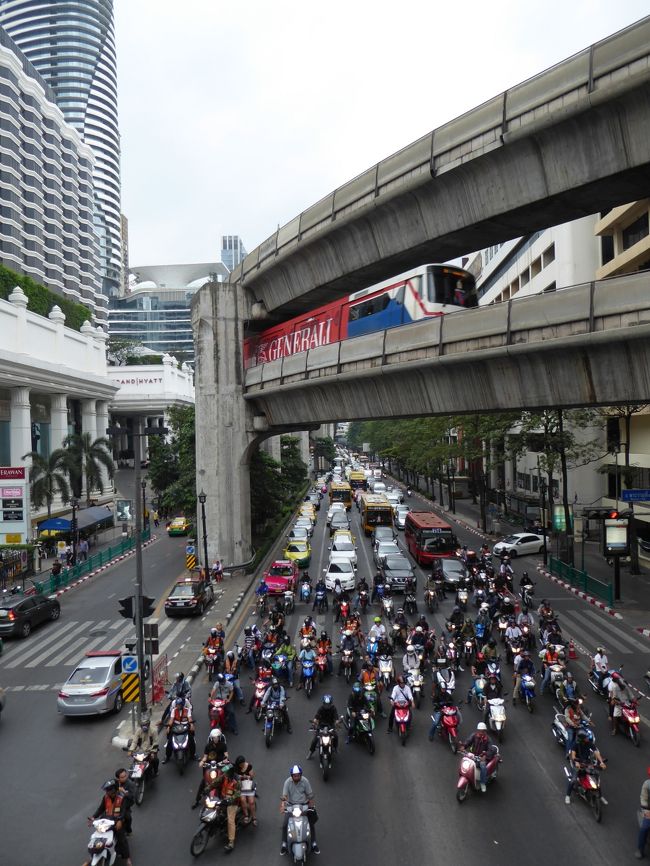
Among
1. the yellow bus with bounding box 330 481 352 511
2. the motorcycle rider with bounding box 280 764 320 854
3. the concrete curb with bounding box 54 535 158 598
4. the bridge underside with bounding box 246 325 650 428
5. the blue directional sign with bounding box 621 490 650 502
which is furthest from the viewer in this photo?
the yellow bus with bounding box 330 481 352 511

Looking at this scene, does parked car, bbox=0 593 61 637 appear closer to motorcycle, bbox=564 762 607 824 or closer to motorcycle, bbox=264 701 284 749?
motorcycle, bbox=264 701 284 749

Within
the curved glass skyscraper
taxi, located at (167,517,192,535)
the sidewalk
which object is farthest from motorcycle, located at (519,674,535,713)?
the curved glass skyscraper

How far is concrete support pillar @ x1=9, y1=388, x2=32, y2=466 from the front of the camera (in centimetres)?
4419

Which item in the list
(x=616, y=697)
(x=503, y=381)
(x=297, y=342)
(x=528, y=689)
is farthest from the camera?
(x=297, y=342)

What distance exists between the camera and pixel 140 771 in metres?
10.6

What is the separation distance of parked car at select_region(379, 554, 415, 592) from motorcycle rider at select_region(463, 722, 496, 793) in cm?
1369

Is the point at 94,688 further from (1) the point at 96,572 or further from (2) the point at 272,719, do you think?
(1) the point at 96,572

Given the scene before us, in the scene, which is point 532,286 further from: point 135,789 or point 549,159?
point 135,789

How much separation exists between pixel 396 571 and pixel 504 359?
38.8 feet

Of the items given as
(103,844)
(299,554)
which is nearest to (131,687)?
(103,844)

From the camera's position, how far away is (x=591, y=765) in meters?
10.1

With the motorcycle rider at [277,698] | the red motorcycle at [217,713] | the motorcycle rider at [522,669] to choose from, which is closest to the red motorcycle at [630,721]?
the motorcycle rider at [522,669]

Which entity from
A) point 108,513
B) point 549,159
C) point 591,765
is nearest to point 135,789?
point 591,765

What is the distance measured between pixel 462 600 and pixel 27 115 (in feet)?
302
